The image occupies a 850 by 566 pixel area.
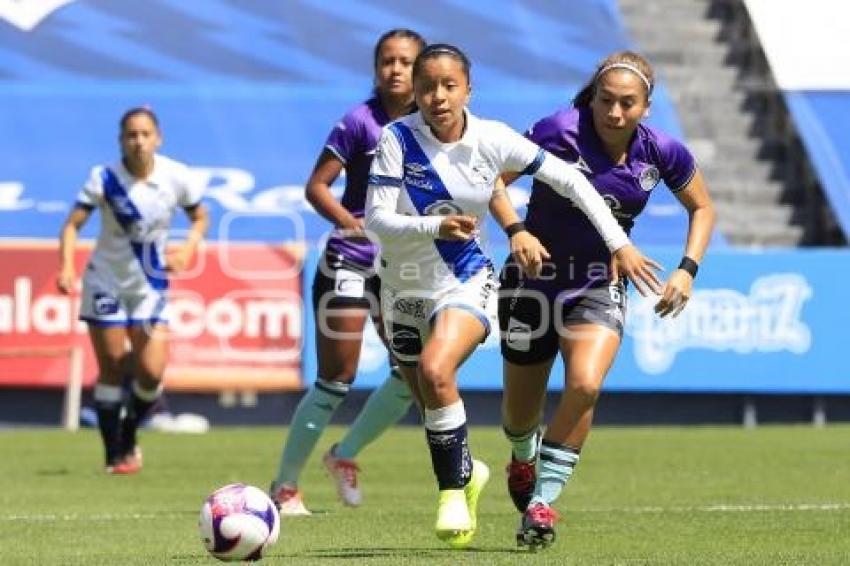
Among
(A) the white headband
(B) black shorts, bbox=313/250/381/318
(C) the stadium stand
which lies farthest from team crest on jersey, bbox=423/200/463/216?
(C) the stadium stand

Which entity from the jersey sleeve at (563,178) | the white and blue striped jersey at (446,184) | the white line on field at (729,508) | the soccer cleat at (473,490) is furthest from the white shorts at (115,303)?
the jersey sleeve at (563,178)

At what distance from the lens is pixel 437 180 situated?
8625 mm

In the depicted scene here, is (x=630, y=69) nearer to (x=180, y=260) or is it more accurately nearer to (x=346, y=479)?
(x=346, y=479)

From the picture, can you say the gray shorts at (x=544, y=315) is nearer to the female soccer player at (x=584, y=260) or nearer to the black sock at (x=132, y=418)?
the female soccer player at (x=584, y=260)

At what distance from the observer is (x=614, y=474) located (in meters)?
13.9

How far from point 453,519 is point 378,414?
2876 millimetres

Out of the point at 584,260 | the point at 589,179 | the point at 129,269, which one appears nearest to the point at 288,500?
the point at 584,260

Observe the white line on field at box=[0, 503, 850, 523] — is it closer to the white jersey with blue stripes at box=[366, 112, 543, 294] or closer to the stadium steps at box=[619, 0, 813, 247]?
the white jersey with blue stripes at box=[366, 112, 543, 294]

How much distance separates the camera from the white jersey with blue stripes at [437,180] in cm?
859

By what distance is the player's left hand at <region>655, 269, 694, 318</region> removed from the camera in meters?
8.51

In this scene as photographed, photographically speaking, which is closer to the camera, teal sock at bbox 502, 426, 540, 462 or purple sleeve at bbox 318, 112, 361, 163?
teal sock at bbox 502, 426, 540, 462

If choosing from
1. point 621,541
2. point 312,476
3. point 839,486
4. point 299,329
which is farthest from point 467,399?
point 621,541

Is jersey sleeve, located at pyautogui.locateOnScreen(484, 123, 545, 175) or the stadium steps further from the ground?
jersey sleeve, located at pyautogui.locateOnScreen(484, 123, 545, 175)

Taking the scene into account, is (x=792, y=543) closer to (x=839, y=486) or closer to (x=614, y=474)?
(x=839, y=486)
